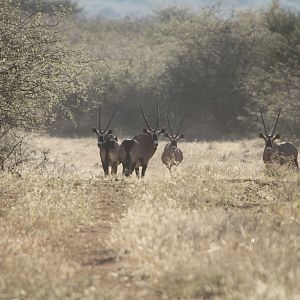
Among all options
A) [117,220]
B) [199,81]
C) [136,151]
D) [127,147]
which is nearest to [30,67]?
[117,220]

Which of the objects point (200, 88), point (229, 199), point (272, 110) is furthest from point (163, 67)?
point (229, 199)

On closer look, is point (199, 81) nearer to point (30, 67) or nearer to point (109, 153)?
point (109, 153)

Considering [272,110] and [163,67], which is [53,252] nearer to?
[272,110]

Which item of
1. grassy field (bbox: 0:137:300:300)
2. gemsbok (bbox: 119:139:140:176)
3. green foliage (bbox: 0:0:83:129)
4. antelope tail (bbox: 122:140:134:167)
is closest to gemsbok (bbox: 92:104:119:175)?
gemsbok (bbox: 119:139:140:176)

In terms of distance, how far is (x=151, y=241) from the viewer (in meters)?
6.04

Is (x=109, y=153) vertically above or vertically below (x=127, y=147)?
below

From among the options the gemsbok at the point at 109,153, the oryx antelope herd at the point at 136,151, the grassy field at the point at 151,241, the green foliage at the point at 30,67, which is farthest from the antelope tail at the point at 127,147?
the grassy field at the point at 151,241

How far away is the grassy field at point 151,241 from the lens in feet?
16.5

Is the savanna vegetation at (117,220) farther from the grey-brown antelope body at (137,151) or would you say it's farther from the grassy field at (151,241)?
the grey-brown antelope body at (137,151)

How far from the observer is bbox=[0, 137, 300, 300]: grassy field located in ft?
16.5

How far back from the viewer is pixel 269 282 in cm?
486

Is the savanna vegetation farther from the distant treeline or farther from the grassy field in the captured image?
the distant treeline

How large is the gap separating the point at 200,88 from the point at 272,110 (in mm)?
15819

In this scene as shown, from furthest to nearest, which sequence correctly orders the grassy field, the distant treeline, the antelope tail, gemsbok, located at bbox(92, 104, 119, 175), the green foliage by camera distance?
the distant treeline
gemsbok, located at bbox(92, 104, 119, 175)
the antelope tail
the green foliage
the grassy field
